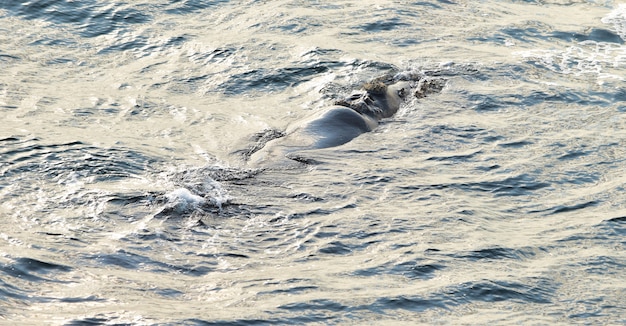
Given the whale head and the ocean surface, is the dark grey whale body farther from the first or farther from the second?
the ocean surface

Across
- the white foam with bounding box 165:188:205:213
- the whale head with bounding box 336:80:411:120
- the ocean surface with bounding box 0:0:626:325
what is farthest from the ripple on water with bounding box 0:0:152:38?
the white foam with bounding box 165:188:205:213

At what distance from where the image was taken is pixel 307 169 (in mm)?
10289

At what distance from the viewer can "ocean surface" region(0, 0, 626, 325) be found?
754 cm

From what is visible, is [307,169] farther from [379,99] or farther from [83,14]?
[83,14]

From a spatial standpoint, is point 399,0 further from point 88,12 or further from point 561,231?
point 561,231

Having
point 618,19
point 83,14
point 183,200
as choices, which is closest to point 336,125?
point 183,200

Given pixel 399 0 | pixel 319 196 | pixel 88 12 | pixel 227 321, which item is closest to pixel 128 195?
pixel 319 196

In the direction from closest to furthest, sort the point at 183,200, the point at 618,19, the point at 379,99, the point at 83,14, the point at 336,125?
the point at 183,200 → the point at 336,125 → the point at 379,99 → the point at 83,14 → the point at 618,19

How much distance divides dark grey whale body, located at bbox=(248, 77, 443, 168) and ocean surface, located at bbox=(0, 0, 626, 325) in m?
0.22

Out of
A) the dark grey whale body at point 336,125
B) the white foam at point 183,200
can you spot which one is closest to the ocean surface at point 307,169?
the white foam at point 183,200

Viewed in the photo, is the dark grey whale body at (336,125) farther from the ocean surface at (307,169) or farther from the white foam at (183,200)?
the white foam at (183,200)

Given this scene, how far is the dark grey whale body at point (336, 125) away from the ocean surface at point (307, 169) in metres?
0.22

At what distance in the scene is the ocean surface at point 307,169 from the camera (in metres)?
7.54

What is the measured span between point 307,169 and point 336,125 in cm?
135
